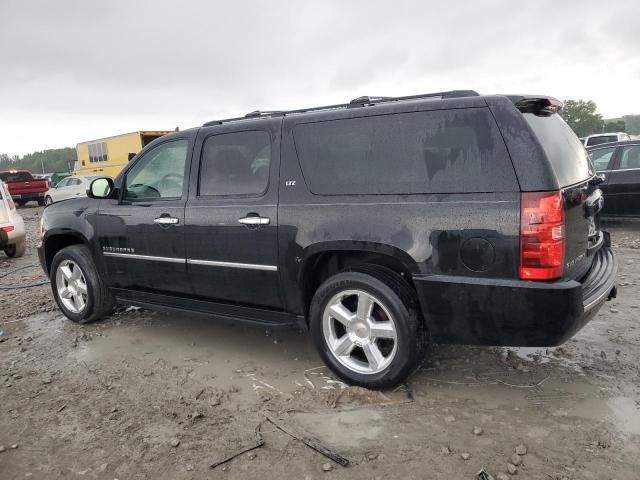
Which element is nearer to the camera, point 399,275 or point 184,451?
point 184,451

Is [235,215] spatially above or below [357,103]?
below

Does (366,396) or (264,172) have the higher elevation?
(264,172)

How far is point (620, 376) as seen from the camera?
11.1 feet

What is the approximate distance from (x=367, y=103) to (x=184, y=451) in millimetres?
2407

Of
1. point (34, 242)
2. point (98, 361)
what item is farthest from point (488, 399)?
point (34, 242)

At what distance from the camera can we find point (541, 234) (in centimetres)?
267

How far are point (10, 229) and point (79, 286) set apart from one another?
175 inches

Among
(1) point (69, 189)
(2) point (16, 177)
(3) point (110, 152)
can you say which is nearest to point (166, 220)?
(1) point (69, 189)

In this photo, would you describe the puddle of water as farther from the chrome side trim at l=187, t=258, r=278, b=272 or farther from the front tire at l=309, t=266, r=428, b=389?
the chrome side trim at l=187, t=258, r=278, b=272

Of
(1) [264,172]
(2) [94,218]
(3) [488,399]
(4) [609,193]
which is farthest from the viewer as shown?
(4) [609,193]

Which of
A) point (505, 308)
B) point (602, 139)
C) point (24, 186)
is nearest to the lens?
point (505, 308)

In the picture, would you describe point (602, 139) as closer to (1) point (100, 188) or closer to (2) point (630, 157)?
(2) point (630, 157)

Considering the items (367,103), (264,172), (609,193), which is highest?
(367,103)

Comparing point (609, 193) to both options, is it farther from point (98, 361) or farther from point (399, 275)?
point (98, 361)
